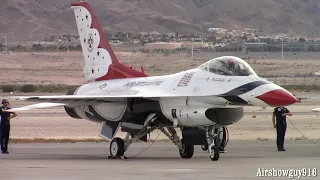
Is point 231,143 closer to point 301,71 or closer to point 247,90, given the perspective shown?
point 247,90

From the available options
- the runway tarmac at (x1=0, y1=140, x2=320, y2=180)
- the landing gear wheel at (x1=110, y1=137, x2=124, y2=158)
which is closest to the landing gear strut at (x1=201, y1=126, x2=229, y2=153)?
the runway tarmac at (x1=0, y1=140, x2=320, y2=180)

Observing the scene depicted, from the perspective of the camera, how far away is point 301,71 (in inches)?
3976

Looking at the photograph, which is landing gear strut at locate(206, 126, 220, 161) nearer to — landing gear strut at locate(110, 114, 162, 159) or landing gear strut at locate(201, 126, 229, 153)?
landing gear strut at locate(201, 126, 229, 153)

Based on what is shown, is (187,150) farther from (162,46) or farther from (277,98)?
(162,46)

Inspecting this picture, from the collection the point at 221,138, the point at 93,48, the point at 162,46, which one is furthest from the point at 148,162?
the point at 162,46

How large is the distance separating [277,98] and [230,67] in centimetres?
193

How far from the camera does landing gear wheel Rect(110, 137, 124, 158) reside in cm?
2577

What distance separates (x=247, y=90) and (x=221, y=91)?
2.67 feet

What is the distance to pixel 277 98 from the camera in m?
22.9

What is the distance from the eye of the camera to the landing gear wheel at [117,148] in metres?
25.8

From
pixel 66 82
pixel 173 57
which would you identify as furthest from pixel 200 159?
pixel 173 57

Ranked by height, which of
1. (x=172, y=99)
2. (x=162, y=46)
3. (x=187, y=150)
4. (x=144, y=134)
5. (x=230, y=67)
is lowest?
(x=162, y=46)

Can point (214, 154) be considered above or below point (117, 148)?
above

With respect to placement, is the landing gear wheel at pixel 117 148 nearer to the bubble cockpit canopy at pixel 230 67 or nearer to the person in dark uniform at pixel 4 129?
the bubble cockpit canopy at pixel 230 67
